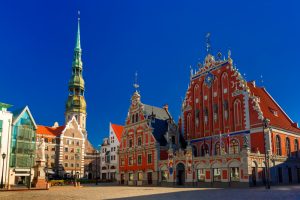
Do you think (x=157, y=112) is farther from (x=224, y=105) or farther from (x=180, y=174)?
(x=224, y=105)

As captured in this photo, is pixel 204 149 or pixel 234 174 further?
pixel 204 149

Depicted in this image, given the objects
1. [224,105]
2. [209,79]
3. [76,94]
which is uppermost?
[76,94]

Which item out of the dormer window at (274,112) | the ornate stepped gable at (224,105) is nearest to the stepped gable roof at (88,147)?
the ornate stepped gable at (224,105)

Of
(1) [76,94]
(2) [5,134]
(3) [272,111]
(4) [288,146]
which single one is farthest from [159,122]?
(1) [76,94]

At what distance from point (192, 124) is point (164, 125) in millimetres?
6693

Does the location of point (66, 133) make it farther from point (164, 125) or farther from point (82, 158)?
point (164, 125)

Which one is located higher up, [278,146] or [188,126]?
[188,126]

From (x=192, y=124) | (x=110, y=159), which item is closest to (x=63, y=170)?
(x=110, y=159)

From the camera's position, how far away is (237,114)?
48875 mm

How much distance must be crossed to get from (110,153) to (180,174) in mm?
45600

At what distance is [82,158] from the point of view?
93.9 m

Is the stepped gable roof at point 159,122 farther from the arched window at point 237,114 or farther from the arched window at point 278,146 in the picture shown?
the arched window at point 278,146

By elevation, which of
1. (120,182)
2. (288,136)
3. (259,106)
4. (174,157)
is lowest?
(120,182)

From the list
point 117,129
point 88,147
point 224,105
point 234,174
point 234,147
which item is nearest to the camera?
point 234,174
